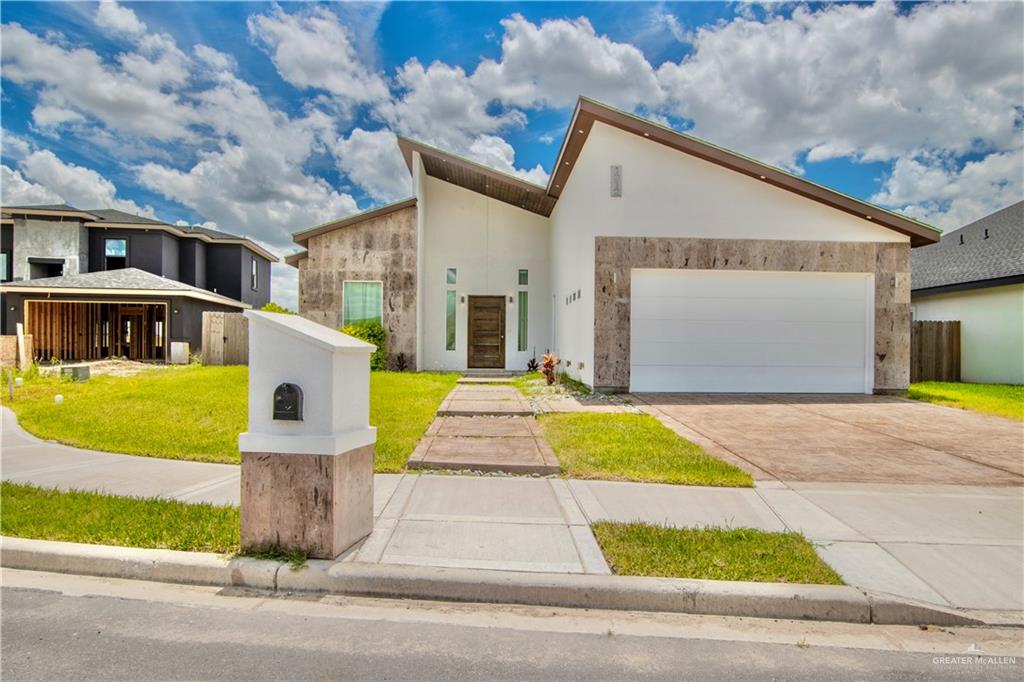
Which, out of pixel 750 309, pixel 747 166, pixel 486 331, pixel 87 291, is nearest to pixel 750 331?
pixel 750 309

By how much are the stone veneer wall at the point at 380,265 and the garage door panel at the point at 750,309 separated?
7426 mm

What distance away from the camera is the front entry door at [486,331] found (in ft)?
54.2

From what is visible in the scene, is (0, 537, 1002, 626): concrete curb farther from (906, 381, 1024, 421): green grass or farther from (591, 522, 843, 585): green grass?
(906, 381, 1024, 421): green grass

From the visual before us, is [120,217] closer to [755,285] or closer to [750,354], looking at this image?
[755,285]

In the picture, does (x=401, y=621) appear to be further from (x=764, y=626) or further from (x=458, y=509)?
(x=764, y=626)

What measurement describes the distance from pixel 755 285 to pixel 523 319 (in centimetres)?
744

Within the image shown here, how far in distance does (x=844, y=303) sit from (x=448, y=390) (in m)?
9.24

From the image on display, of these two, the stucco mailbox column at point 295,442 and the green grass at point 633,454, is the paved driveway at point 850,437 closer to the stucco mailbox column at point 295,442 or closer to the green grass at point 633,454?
the green grass at point 633,454

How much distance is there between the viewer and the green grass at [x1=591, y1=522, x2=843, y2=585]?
3.10m

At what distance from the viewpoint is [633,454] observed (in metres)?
5.86

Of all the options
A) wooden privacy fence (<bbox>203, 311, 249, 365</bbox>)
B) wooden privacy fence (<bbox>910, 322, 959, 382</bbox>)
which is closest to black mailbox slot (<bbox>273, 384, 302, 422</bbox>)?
wooden privacy fence (<bbox>203, 311, 249, 365</bbox>)

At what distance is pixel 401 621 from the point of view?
278 cm

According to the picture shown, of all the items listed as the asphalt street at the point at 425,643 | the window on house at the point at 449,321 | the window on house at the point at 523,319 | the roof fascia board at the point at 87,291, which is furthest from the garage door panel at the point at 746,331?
the roof fascia board at the point at 87,291

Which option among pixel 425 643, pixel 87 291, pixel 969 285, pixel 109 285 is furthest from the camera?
pixel 109 285
